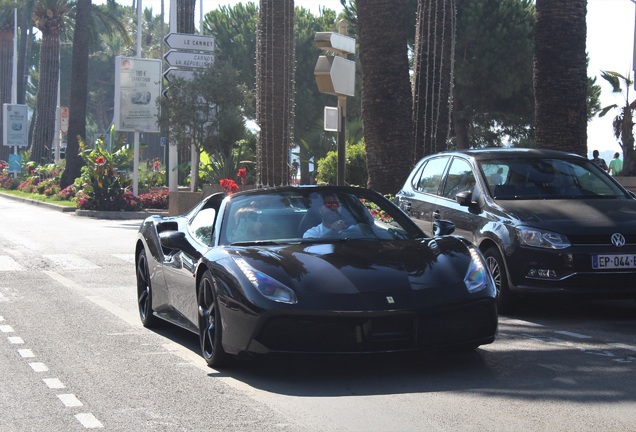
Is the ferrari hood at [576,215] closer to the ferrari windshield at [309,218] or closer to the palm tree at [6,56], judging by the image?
the ferrari windshield at [309,218]

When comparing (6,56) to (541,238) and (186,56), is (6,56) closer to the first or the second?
(186,56)

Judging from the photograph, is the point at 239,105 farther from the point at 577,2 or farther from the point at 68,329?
the point at 68,329

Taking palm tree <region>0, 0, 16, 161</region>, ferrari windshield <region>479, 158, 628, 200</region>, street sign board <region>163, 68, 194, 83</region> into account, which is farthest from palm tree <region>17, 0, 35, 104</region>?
ferrari windshield <region>479, 158, 628, 200</region>

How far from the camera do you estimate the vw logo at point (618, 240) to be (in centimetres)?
973

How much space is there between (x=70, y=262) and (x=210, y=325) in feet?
28.7

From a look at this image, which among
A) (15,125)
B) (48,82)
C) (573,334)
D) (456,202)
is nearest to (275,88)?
(456,202)

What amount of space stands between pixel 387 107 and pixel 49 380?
36.0 ft

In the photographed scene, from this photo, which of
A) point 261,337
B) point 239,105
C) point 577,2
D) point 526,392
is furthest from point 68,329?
point 239,105

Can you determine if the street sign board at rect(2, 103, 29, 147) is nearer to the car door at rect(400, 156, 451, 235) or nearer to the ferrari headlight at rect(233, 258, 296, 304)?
the car door at rect(400, 156, 451, 235)

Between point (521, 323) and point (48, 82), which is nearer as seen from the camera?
point (521, 323)

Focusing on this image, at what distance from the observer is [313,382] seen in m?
7.17

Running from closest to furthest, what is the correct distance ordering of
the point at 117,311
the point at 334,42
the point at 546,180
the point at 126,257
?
the point at 117,311, the point at 546,180, the point at 334,42, the point at 126,257

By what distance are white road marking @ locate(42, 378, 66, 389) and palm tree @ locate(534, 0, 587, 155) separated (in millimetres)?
9603

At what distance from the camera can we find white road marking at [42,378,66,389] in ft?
23.4
